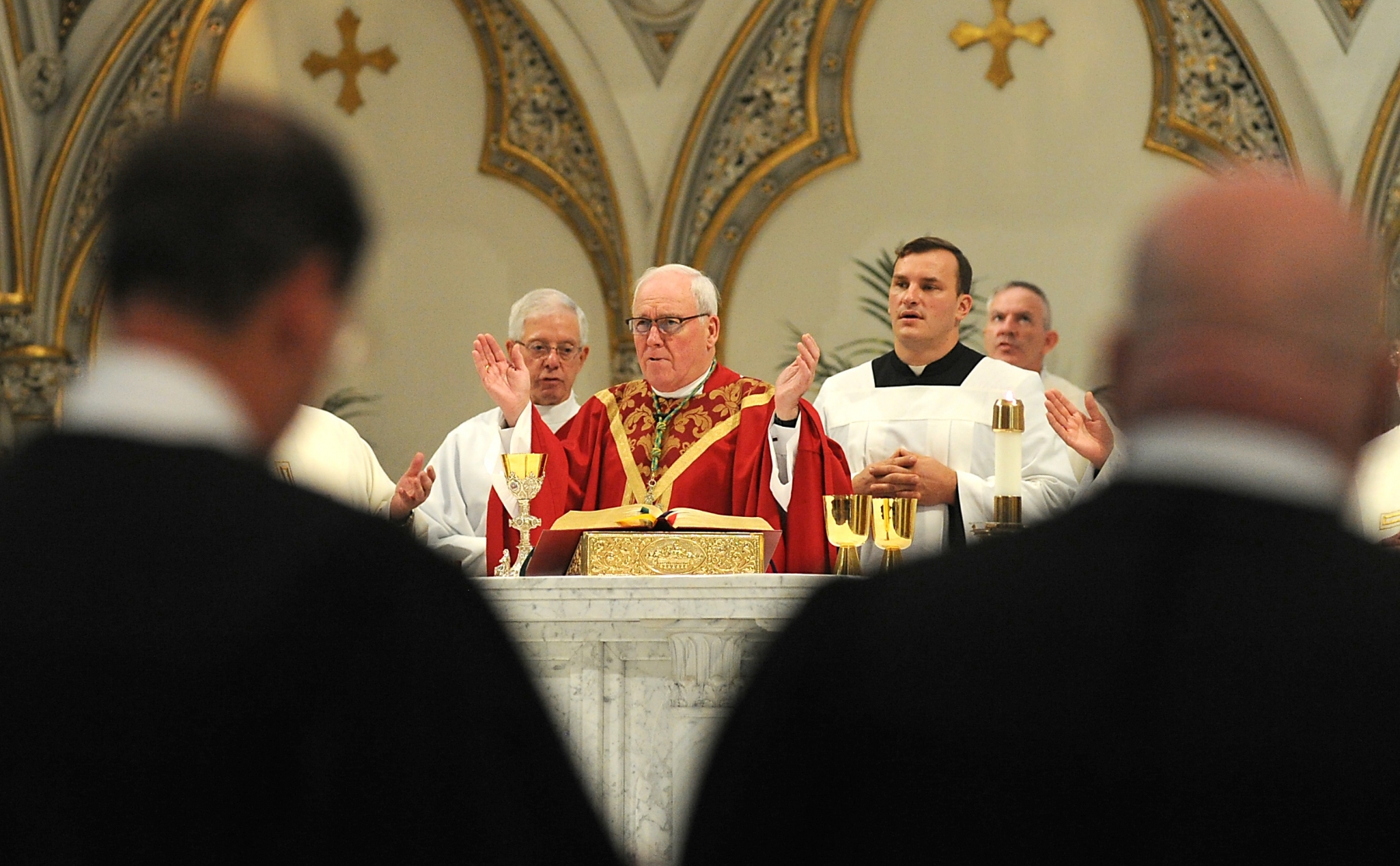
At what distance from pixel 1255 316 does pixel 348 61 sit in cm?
820

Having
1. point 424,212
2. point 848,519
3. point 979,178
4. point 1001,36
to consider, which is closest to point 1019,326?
point 979,178

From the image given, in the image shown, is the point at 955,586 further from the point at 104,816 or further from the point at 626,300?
the point at 626,300

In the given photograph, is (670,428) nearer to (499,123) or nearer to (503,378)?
(503,378)

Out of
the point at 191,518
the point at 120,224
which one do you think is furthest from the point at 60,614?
the point at 120,224

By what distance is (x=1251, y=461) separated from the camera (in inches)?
51.3

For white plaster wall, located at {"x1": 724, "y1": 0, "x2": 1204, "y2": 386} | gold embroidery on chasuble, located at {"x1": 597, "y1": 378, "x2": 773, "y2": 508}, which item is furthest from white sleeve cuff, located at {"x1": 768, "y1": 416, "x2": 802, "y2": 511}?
white plaster wall, located at {"x1": 724, "y1": 0, "x2": 1204, "y2": 386}

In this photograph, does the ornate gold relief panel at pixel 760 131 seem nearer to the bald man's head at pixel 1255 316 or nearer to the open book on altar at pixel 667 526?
the open book on altar at pixel 667 526

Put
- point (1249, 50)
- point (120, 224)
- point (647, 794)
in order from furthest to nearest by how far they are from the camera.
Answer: point (1249, 50)
point (647, 794)
point (120, 224)

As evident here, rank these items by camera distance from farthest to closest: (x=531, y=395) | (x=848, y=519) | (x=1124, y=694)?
(x=531, y=395)
(x=848, y=519)
(x=1124, y=694)

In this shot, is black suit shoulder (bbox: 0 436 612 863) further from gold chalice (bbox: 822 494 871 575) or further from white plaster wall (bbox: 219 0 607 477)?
white plaster wall (bbox: 219 0 607 477)

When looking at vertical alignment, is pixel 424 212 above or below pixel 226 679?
above

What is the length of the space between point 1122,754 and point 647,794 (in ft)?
8.22

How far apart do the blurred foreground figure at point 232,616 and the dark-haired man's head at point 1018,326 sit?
541 cm

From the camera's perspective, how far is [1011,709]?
1.31 metres
